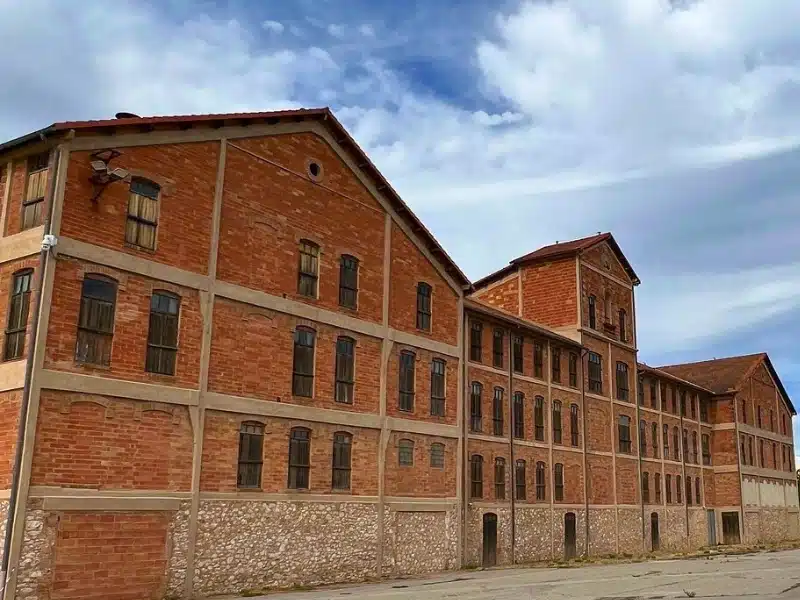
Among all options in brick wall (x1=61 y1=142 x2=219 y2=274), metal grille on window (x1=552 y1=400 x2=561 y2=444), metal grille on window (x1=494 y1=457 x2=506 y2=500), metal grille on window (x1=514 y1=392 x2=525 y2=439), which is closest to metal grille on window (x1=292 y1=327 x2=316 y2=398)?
brick wall (x1=61 y1=142 x2=219 y2=274)

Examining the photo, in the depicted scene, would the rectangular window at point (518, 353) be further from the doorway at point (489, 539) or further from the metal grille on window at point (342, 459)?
the metal grille on window at point (342, 459)

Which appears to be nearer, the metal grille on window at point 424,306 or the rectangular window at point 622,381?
the metal grille on window at point 424,306

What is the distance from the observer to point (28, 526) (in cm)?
1677

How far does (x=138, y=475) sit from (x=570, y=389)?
22881 mm

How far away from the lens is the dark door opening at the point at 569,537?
35.4 metres

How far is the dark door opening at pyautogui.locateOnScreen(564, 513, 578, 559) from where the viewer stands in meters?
35.4

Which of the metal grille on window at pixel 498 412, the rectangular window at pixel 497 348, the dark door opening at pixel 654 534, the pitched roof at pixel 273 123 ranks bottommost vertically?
the dark door opening at pixel 654 534

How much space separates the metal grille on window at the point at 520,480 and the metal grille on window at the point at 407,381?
772 cm

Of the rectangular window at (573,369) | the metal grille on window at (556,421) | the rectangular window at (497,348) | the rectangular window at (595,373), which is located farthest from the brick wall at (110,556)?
the rectangular window at (595,373)

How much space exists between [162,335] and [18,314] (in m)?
3.26

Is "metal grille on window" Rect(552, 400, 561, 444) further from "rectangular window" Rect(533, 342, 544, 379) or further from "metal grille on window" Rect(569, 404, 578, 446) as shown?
"rectangular window" Rect(533, 342, 544, 379)

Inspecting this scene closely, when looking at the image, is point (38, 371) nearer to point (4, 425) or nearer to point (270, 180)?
point (4, 425)

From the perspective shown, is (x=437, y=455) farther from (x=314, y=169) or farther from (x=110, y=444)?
(x=110, y=444)

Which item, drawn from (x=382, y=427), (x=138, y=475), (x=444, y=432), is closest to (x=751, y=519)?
(x=444, y=432)
